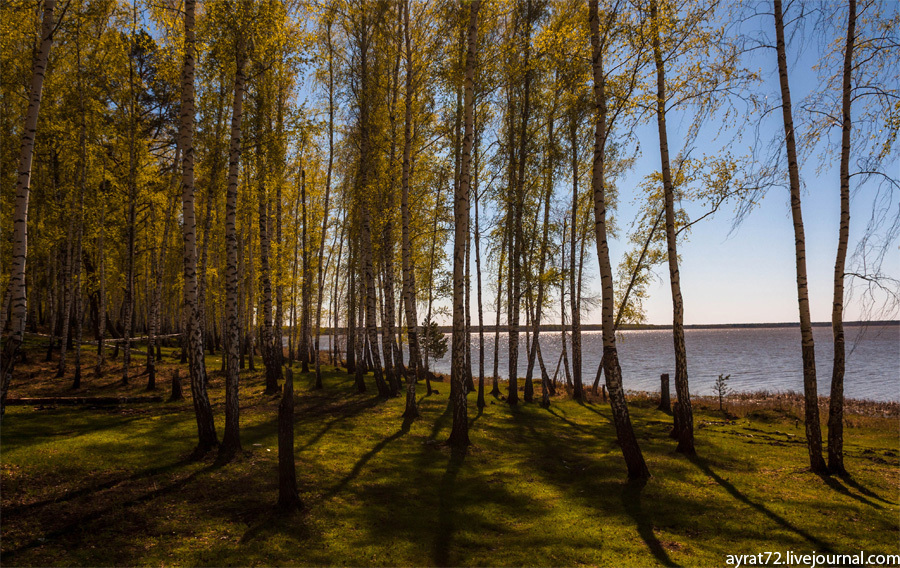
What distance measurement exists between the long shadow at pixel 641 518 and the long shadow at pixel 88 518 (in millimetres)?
7777

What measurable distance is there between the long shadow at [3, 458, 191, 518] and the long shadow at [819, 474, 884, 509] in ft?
42.8

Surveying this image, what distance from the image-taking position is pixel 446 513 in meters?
8.04

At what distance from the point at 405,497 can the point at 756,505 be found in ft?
21.2

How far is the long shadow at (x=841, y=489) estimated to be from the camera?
27.6 feet

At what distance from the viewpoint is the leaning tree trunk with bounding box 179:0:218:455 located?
9.16 m

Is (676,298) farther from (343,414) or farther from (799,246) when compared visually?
(343,414)

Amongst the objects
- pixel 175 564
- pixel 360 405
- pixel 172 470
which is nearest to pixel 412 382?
pixel 360 405

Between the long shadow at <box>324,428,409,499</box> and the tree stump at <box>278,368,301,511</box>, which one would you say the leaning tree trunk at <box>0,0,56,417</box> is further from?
the long shadow at <box>324,428,409,499</box>

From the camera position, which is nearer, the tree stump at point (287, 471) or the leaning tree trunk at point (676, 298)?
the tree stump at point (287, 471)

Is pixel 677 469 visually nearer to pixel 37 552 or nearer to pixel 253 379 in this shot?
pixel 37 552

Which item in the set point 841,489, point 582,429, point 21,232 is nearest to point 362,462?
point 21,232

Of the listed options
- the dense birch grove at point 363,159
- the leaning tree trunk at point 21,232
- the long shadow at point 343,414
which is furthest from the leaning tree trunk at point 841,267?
the leaning tree trunk at point 21,232

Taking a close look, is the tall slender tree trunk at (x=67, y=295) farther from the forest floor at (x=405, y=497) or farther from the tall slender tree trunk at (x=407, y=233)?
the tall slender tree trunk at (x=407, y=233)

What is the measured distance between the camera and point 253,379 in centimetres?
2142
